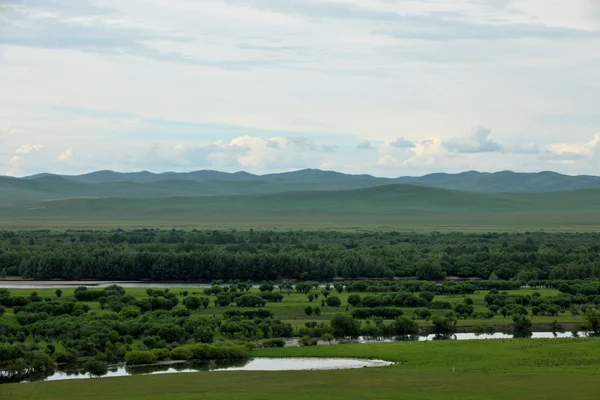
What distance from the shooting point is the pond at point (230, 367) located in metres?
55.2

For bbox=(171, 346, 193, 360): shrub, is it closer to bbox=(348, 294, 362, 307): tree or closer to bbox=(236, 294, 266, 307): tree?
bbox=(236, 294, 266, 307): tree

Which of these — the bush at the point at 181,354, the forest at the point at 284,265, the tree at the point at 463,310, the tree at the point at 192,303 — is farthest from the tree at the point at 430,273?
the bush at the point at 181,354

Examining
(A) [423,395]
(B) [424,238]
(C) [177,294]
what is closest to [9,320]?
(C) [177,294]

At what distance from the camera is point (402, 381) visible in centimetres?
5081

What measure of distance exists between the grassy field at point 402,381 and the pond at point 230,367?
52.4 inches

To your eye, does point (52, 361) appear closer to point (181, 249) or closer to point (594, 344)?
point (594, 344)

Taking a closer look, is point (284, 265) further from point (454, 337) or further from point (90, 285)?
point (454, 337)

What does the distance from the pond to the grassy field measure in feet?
4.36

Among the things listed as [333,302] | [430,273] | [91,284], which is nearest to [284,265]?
[430,273]

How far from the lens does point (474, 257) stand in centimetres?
12038

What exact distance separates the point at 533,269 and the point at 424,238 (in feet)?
199

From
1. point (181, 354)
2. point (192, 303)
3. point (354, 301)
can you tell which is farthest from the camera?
point (354, 301)

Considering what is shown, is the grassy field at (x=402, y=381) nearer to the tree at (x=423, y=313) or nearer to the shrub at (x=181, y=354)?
the shrub at (x=181, y=354)

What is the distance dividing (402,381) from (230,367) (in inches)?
468
